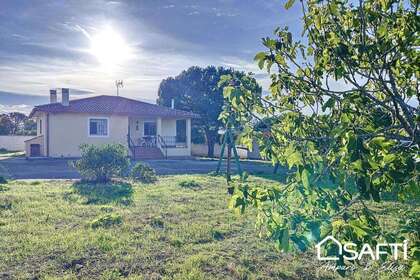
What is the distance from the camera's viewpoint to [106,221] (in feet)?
20.4

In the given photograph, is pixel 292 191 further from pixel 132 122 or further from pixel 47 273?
pixel 132 122

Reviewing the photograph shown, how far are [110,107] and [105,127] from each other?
4.96ft

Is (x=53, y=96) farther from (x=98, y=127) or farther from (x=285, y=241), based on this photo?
(x=285, y=241)

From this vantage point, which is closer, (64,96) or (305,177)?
(305,177)

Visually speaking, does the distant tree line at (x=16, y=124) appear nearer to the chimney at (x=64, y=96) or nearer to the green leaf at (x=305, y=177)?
the chimney at (x=64, y=96)

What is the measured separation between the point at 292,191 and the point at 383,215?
5.84m

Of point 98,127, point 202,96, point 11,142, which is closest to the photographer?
point 98,127

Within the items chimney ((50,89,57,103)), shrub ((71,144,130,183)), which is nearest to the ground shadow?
shrub ((71,144,130,183))

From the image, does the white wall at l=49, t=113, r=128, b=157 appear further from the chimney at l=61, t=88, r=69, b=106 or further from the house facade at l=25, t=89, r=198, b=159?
the chimney at l=61, t=88, r=69, b=106

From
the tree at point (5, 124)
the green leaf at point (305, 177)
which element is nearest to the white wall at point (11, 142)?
the tree at point (5, 124)

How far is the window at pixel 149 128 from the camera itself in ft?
88.3

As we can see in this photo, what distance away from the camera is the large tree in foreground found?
5.67 ft

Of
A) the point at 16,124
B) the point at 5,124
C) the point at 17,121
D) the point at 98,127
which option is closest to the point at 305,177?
the point at 98,127

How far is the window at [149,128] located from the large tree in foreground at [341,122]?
24.9 metres
